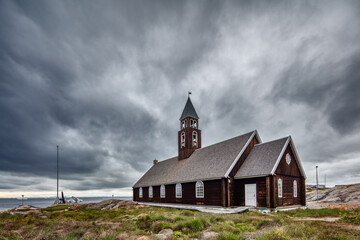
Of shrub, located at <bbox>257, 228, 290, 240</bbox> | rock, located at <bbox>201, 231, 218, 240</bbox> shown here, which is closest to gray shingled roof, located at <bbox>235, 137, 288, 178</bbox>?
rock, located at <bbox>201, 231, 218, 240</bbox>

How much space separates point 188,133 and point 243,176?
42.3 feet

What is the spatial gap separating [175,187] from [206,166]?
582 centimetres

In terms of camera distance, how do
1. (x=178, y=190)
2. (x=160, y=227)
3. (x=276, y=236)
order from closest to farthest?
(x=276, y=236), (x=160, y=227), (x=178, y=190)

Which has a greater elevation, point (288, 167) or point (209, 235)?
point (288, 167)

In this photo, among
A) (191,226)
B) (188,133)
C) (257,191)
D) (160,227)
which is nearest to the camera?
(191,226)

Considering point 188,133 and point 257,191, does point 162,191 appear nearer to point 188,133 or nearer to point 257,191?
point 188,133

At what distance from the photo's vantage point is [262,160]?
20641mm

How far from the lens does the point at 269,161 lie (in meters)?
19.8

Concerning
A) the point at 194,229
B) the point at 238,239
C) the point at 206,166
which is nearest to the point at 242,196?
the point at 206,166

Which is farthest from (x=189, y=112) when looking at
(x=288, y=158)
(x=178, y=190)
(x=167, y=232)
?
(x=167, y=232)

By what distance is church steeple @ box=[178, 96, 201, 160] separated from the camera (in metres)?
31.9

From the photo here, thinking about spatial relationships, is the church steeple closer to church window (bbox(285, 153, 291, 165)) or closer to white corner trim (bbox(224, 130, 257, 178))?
white corner trim (bbox(224, 130, 257, 178))

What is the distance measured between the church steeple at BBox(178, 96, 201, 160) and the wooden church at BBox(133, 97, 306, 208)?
290 cm

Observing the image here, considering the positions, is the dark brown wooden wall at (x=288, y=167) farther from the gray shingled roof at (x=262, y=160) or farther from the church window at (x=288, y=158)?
the gray shingled roof at (x=262, y=160)
